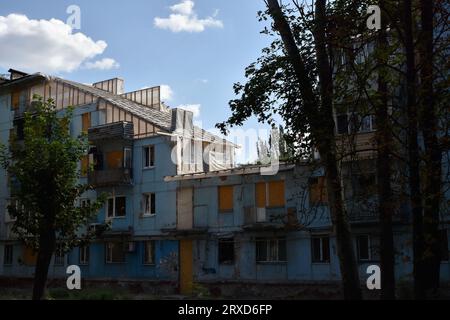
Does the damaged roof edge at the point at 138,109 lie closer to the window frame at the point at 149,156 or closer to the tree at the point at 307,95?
the window frame at the point at 149,156

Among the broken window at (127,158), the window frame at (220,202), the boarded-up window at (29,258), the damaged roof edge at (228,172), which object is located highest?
the broken window at (127,158)

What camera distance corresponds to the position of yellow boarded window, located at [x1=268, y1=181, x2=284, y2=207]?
25500mm

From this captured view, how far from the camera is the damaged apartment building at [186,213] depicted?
24156 millimetres

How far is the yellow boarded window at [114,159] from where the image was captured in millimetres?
30703

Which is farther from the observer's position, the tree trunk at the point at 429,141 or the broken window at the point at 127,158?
the broken window at the point at 127,158

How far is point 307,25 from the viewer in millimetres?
12672

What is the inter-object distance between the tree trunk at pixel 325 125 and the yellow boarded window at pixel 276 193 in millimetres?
13074

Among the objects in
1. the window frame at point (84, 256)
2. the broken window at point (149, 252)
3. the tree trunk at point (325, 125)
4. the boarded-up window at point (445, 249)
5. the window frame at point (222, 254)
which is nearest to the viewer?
the tree trunk at point (325, 125)

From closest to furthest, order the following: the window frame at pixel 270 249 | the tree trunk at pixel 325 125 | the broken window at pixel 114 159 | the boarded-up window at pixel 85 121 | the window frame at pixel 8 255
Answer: the tree trunk at pixel 325 125, the window frame at pixel 270 249, the broken window at pixel 114 159, the boarded-up window at pixel 85 121, the window frame at pixel 8 255

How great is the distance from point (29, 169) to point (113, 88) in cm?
2295

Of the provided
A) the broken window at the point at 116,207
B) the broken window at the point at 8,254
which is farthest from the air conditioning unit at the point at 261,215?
the broken window at the point at 8,254

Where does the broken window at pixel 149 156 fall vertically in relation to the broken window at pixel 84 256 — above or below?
above

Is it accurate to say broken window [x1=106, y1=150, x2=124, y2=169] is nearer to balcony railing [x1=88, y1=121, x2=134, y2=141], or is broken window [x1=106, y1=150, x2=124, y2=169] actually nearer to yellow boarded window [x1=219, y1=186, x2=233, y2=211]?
balcony railing [x1=88, y1=121, x2=134, y2=141]

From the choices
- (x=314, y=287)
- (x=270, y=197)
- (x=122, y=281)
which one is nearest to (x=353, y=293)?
(x=314, y=287)
